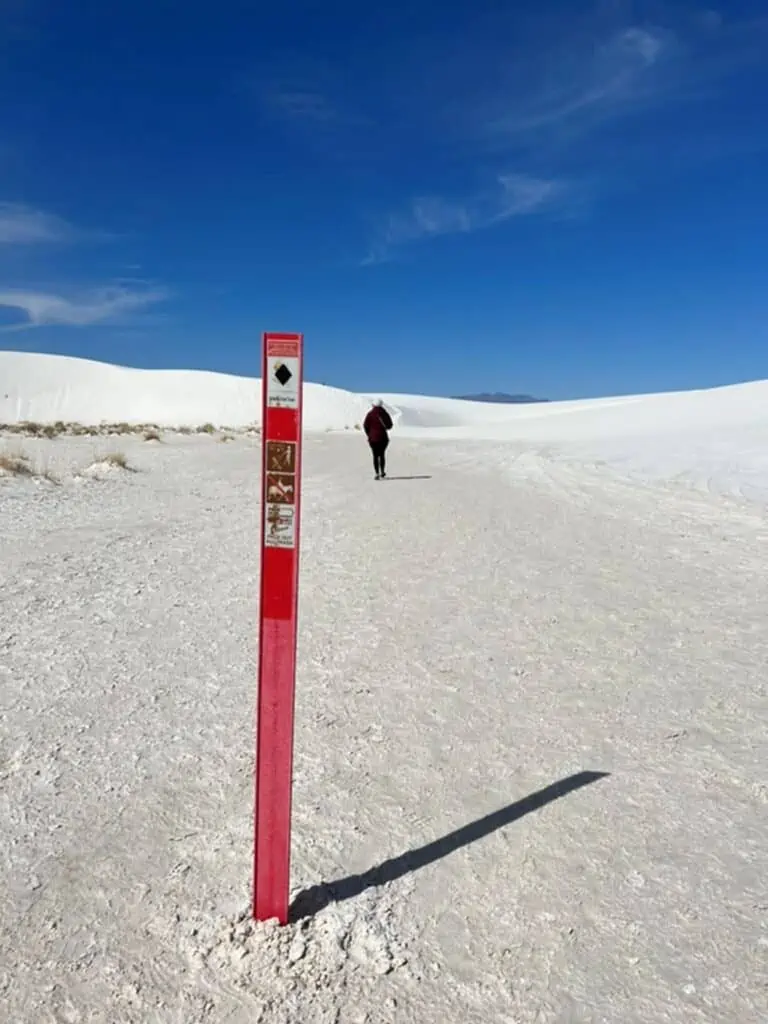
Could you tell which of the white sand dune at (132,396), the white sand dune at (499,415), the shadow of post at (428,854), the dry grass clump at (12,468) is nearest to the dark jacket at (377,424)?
the white sand dune at (499,415)

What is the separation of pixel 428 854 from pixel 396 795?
489mm

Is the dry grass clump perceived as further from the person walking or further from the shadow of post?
the shadow of post

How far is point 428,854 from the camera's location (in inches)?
132

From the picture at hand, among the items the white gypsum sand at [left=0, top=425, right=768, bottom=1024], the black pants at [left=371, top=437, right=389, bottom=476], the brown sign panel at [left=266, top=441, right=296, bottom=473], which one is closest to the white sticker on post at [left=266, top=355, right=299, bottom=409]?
the brown sign panel at [left=266, top=441, right=296, bottom=473]

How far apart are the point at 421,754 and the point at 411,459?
21367mm

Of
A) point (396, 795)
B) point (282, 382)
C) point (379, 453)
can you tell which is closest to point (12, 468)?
point (379, 453)

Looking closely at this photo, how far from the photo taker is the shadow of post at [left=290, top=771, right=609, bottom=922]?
9.94 ft

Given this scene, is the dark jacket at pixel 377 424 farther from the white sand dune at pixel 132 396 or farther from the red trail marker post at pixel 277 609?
the white sand dune at pixel 132 396

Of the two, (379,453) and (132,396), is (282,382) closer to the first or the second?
(379,453)

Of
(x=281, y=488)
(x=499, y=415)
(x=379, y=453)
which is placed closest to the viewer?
(x=281, y=488)

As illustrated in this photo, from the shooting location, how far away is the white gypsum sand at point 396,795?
104 inches

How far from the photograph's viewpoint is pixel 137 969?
8.74 feet

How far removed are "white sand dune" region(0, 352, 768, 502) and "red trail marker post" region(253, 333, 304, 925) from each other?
565 inches

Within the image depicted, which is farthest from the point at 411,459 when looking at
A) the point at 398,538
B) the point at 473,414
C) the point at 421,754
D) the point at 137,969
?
the point at 473,414
